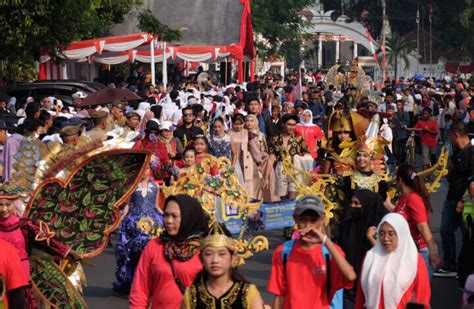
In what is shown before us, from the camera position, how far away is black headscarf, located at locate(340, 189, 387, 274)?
880 centimetres

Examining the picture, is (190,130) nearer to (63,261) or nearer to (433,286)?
(433,286)

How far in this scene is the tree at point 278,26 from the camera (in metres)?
63.6

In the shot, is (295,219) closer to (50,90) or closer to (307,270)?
(307,270)

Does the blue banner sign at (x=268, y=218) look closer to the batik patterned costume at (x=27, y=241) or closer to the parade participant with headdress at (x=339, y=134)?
the parade participant with headdress at (x=339, y=134)

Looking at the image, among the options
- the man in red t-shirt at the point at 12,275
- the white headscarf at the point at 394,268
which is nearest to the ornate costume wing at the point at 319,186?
the white headscarf at the point at 394,268

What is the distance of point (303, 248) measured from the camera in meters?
7.15


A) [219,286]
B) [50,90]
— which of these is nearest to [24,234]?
[219,286]

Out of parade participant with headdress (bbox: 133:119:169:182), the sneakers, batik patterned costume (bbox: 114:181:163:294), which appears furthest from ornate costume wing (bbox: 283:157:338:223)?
parade participant with headdress (bbox: 133:119:169:182)

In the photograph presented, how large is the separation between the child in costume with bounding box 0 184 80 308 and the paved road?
334 centimetres

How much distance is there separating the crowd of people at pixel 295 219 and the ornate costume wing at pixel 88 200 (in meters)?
0.19

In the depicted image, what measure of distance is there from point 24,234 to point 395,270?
2260mm

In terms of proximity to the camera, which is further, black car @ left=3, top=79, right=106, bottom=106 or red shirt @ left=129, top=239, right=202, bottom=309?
black car @ left=3, top=79, right=106, bottom=106

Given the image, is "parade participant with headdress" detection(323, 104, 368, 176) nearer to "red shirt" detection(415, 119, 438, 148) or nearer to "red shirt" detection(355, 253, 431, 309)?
"red shirt" detection(355, 253, 431, 309)

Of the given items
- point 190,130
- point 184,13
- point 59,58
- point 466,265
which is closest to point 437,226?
point 190,130
